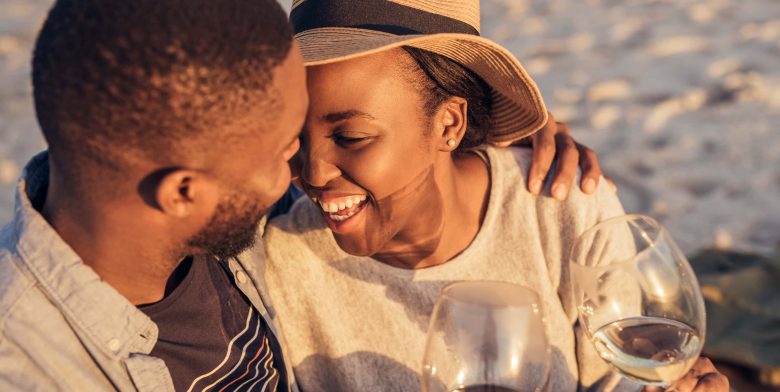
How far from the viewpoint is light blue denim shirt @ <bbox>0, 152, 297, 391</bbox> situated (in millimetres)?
1897

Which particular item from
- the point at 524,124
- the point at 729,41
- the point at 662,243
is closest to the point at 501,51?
the point at 524,124

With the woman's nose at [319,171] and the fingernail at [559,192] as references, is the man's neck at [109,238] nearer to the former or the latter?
the woman's nose at [319,171]

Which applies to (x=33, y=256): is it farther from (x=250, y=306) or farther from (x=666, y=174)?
(x=666, y=174)

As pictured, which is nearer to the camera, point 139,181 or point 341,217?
point 139,181

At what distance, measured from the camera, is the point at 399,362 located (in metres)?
2.80

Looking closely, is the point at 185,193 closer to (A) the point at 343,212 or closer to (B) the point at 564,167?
(A) the point at 343,212

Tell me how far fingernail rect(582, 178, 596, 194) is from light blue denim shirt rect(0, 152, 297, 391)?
4.48 ft

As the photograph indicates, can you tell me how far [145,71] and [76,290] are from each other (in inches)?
22.2

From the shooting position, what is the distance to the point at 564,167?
2756 mm

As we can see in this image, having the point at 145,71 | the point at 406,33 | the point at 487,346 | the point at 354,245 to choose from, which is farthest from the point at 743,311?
the point at 145,71

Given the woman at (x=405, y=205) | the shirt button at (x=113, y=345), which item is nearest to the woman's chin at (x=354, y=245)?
the woman at (x=405, y=205)

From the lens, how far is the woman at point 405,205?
7.95 ft

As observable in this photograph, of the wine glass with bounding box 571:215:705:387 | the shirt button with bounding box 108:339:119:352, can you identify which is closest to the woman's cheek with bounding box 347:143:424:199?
the wine glass with bounding box 571:215:705:387

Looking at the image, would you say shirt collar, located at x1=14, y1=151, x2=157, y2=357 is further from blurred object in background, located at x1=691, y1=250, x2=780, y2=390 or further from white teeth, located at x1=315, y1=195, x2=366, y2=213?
blurred object in background, located at x1=691, y1=250, x2=780, y2=390
